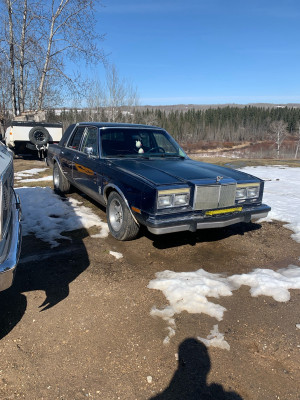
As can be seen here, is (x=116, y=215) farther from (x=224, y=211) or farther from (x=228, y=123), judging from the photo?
(x=228, y=123)

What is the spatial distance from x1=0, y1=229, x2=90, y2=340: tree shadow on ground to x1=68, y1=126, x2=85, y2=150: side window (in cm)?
223

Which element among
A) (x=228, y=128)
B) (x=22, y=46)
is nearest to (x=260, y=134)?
(x=228, y=128)

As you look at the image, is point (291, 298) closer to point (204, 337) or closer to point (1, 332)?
point (204, 337)

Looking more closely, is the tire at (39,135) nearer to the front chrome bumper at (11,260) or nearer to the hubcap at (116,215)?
the hubcap at (116,215)

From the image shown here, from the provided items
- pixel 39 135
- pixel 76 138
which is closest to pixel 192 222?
pixel 76 138

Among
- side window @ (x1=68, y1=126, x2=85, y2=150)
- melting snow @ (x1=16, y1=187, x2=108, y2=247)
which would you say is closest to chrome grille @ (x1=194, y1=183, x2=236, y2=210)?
melting snow @ (x1=16, y1=187, x2=108, y2=247)

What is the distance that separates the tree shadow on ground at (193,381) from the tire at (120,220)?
1.98m

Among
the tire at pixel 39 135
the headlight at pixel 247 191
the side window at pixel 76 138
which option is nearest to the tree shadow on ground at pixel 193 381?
the headlight at pixel 247 191

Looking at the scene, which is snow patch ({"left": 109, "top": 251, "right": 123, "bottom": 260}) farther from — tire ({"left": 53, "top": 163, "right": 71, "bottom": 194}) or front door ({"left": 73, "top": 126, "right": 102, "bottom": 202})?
tire ({"left": 53, "top": 163, "right": 71, "bottom": 194})

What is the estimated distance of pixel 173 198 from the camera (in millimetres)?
3684

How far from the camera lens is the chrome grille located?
3795 mm

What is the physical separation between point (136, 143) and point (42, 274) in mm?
2738

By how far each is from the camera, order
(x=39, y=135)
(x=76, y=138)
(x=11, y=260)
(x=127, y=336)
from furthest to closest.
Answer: (x=39, y=135) < (x=76, y=138) < (x=127, y=336) < (x=11, y=260)

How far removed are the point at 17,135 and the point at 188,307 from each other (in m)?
10.9
